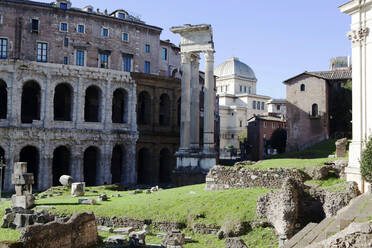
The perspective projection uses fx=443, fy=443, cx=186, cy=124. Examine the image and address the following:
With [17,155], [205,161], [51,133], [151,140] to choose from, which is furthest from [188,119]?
[17,155]

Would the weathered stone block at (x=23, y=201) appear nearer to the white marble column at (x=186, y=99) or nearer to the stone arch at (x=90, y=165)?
the white marble column at (x=186, y=99)

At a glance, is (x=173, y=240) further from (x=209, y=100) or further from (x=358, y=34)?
(x=209, y=100)

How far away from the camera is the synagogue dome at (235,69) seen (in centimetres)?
9894

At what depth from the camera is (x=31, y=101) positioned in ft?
139

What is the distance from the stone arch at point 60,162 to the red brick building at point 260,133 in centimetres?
2677

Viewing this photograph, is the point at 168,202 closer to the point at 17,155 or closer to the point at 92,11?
the point at 17,155

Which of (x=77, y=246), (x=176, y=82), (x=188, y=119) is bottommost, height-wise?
(x=77, y=246)

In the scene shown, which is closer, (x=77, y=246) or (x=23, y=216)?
(x=77, y=246)

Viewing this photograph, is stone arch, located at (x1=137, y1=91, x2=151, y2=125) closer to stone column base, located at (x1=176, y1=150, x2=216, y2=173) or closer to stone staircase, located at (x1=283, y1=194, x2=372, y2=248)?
stone column base, located at (x1=176, y1=150, x2=216, y2=173)

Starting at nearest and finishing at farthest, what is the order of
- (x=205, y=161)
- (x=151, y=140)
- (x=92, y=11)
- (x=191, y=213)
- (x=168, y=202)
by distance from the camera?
1. (x=191, y=213)
2. (x=168, y=202)
3. (x=205, y=161)
4. (x=151, y=140)
5. (x=92, y=11)

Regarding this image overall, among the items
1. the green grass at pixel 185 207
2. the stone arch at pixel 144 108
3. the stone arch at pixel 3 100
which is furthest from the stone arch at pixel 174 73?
the green grass at pixel 185 207

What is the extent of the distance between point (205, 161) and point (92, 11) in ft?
75.5

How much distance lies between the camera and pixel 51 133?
3881cm

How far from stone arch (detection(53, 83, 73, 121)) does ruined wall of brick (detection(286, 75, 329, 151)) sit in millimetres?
23704
